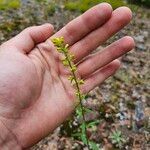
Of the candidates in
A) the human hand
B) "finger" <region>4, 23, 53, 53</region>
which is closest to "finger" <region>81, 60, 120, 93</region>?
the human hand

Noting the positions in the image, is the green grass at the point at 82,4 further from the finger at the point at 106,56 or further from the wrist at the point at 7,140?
the wrist at the point at 7,140

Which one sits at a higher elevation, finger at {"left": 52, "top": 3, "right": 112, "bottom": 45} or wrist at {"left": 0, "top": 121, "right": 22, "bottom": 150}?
finger at {"left": 52, "top": 3, "right": 112, "bottom": 45}

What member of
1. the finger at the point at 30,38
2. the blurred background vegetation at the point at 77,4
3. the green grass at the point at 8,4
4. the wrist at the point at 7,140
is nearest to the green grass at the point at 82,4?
the blurred background vegetation at the point at 77,4

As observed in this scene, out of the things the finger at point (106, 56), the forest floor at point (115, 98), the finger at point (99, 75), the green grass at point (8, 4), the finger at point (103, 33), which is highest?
the finger at point (103, 33)

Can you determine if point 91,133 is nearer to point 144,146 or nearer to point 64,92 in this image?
point 144,146

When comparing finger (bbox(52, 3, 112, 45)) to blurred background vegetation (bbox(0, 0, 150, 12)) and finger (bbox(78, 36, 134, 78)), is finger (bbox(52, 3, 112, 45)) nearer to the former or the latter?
finger (bbox(78, 36, 134, 78))

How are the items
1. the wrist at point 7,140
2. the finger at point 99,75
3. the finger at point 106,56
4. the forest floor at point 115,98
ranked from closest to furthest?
1. the wrist at point 7,140
2. the finger at point 106,56
3. the finger at point 99,75
4. the forest floor at point 115,98

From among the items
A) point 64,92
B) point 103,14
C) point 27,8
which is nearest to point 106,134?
point 64,92
